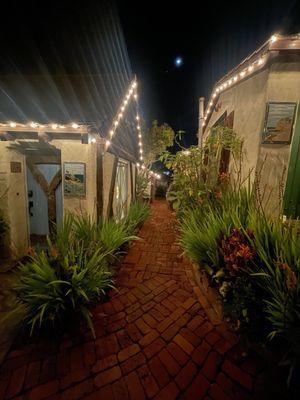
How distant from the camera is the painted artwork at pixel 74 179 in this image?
153 inches

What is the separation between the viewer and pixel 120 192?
22.6 feet

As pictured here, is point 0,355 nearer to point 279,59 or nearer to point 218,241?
point 218,241

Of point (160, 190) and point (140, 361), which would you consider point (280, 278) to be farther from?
point (160, 190)

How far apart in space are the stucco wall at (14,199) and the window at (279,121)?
5346 mm

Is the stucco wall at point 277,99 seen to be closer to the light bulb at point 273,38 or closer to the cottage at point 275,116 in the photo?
the cottage at point 275,116

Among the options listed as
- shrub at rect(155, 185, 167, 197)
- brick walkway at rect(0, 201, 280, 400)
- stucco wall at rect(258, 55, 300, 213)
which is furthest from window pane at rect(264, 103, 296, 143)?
shrub at rect(155, 185, 167, 197)

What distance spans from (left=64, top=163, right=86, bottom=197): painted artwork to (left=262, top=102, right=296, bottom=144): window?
3.69 metres

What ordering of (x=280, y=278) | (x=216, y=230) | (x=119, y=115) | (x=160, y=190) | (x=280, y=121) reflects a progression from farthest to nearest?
(x=160, y=190)
(x=119, y=115)
(x=280, y=121)
(x=216, y=230)
(x=280, y=278)

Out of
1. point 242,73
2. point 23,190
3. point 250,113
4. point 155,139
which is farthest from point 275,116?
point 155,139

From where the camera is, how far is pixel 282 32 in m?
2.78

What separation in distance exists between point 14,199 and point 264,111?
5667 mm

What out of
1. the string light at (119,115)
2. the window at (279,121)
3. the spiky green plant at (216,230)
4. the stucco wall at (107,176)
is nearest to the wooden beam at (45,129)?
the string light at (119,115)

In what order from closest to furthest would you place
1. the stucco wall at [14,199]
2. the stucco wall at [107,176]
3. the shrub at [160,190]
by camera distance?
the stucco wall at [14,199], the stucco wall at [107,176], the shrub at [160,190]

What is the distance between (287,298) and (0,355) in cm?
287
